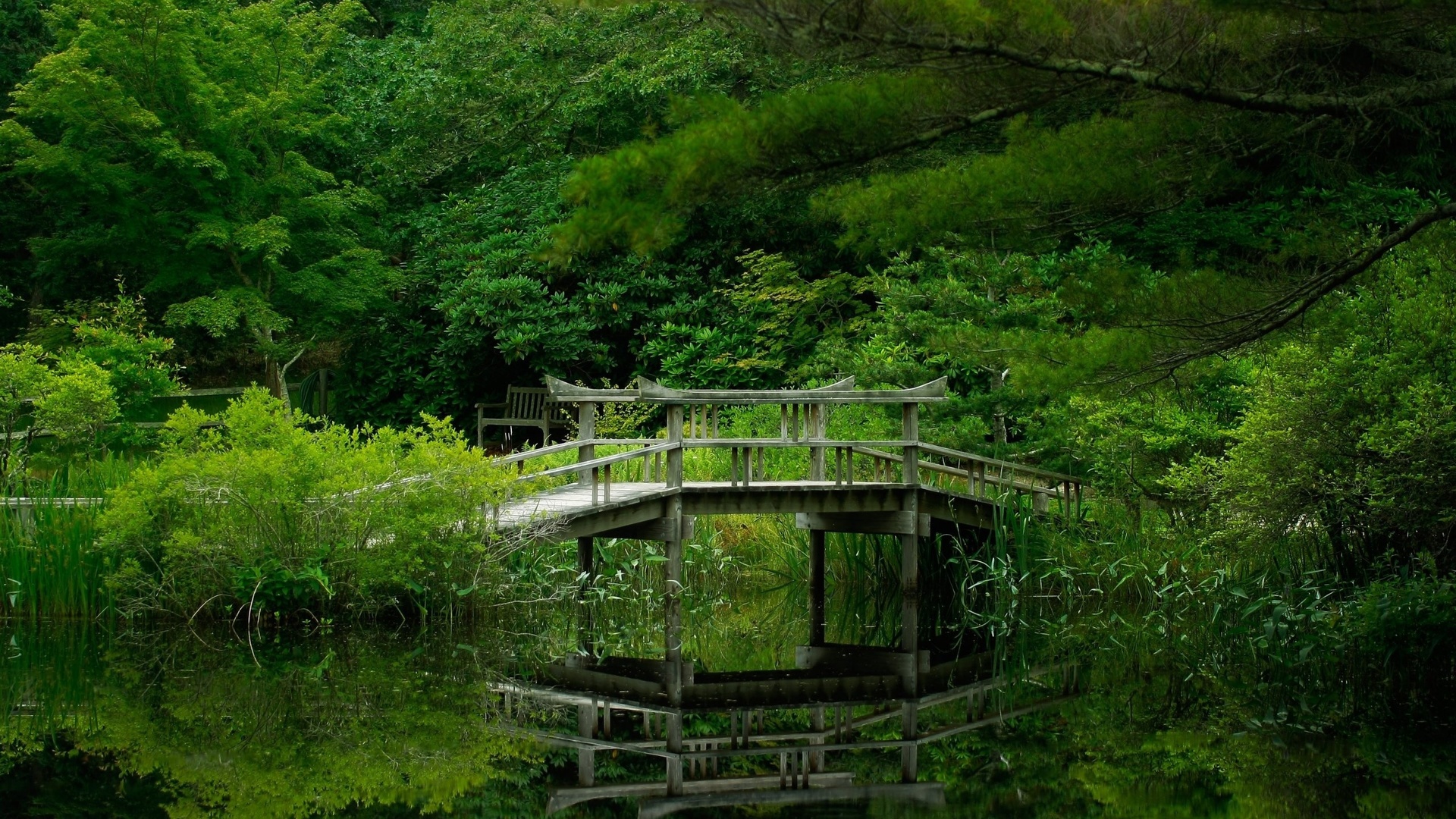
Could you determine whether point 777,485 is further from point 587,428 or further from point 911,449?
point 587,428

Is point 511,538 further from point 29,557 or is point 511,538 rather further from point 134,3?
point 134,3

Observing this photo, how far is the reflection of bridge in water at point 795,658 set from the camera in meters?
7.93

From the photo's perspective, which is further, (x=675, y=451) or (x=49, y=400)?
(x=49, y=400)

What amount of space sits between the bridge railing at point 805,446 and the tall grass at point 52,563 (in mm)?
3210

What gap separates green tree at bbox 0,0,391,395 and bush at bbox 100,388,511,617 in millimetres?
9742

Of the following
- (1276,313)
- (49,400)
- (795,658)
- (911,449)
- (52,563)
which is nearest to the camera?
(1276,313)

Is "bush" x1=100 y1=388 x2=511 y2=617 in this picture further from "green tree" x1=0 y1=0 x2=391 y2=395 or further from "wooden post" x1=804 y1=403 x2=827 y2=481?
"green tree" x1=0 y1=0 x2=391 y2=395

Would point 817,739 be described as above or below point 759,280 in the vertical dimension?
below

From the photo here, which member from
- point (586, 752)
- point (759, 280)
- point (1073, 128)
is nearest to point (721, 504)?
point (586, 752)

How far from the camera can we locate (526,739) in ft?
27.0

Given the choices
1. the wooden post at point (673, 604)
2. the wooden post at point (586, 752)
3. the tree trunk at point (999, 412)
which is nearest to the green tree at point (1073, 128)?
the wooden post at point (586, 752)

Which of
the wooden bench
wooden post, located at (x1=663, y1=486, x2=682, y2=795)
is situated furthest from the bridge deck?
the wooden bench

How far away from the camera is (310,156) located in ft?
79.3

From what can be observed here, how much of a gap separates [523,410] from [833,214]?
1277 centimetres
